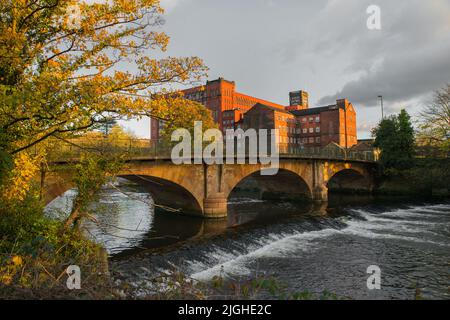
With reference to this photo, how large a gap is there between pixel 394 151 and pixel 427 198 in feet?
30.3

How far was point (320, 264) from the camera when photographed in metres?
14.5

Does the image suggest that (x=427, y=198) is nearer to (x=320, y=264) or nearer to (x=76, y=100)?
(x=320, y=264)

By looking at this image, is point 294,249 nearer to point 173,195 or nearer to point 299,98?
point 173,195

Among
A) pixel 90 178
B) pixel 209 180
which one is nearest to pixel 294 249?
pixel 209 180

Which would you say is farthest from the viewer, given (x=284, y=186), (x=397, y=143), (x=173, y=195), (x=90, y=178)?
(x=397, y=143)

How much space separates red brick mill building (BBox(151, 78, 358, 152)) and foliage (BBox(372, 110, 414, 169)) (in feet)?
89.7

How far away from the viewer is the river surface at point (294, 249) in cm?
1200

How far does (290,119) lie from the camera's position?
83.9m

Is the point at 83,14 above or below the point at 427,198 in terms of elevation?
above

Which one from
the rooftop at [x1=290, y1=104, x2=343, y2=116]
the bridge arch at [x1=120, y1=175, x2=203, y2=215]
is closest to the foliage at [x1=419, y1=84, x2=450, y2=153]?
the bridge arch at [x1=120, y1=175, x2=203, y2=215]

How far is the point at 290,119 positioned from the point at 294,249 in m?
70.3

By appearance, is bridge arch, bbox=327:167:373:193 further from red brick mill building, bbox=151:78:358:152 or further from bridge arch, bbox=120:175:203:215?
bridge arch, bbox=120:175:203:215

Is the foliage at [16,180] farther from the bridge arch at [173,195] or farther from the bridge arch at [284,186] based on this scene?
the bridge arch at [284,186]
